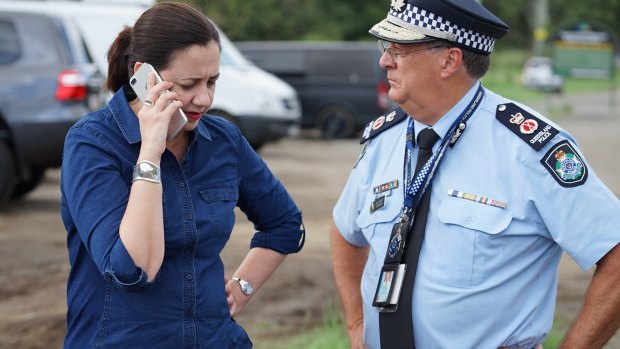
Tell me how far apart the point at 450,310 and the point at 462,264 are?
142 millimetres

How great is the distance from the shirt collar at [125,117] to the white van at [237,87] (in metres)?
10.1

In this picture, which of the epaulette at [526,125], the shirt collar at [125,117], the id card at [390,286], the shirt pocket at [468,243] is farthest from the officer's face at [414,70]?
the shirt collar at [125,117]

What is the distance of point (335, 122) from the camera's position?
71.1ft

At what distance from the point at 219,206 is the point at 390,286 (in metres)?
0.56

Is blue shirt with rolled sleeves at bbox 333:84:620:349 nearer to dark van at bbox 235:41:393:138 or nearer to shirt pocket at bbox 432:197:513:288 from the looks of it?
shirt pocket at bbox 432:197:513:288

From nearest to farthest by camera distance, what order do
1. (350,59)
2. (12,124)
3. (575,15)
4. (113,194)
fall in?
(113,194), (12,124), (350,59), (575,15)

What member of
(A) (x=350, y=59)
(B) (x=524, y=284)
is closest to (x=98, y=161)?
(B) (x=524, y=284)

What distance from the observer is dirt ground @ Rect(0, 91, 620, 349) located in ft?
22.2

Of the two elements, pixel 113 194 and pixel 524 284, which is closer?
pixel 113 194

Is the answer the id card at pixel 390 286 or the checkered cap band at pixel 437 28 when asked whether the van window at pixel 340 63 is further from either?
the id card at pixel 390 286

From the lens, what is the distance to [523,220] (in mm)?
3150

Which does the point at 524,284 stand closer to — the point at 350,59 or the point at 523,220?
the point at 523,220

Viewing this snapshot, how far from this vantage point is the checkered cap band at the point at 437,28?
3.32m

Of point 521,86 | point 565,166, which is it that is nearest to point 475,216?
point 565,166
